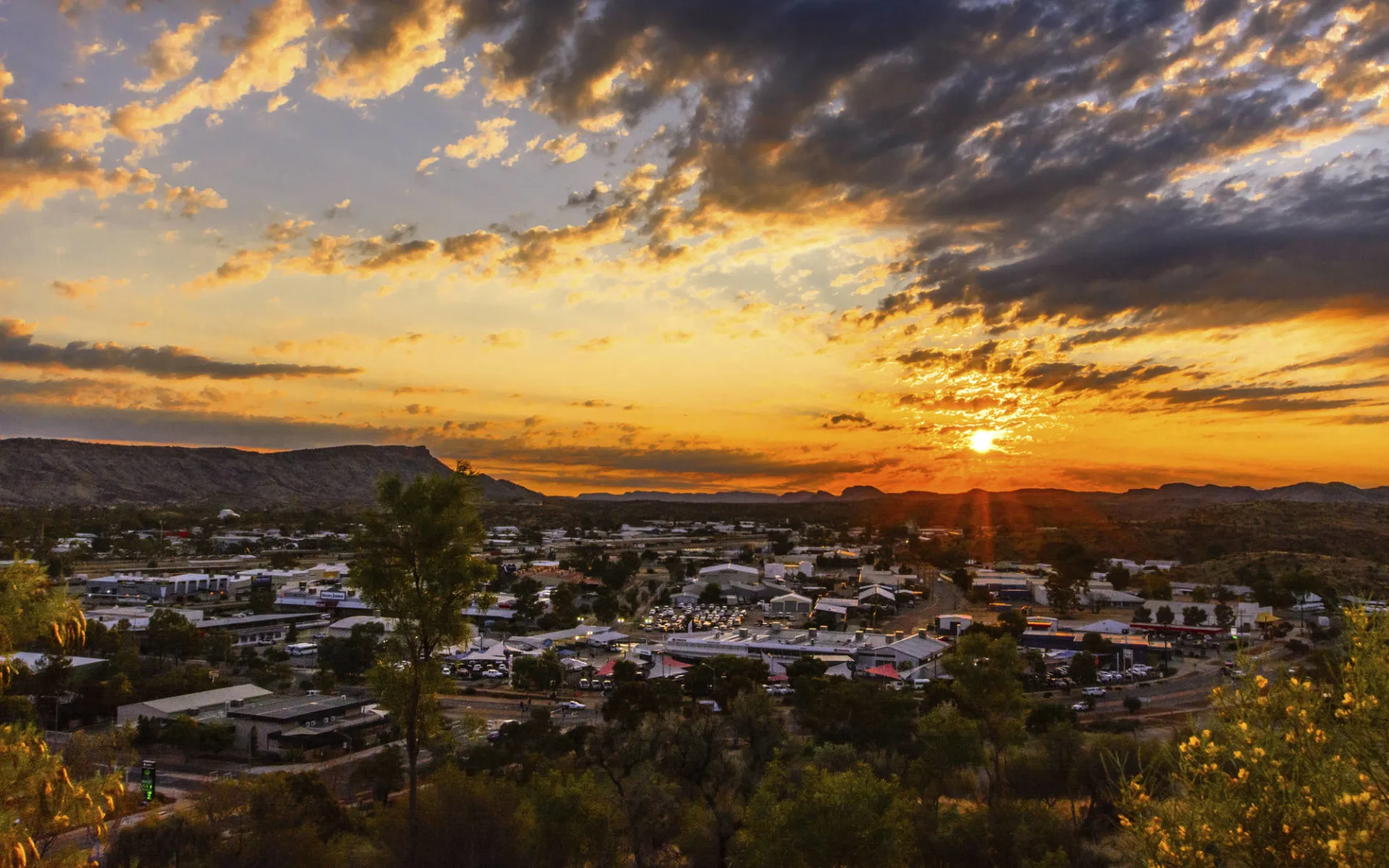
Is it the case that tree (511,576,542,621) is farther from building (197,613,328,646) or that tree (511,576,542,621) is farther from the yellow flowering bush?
the yellow flowering bush

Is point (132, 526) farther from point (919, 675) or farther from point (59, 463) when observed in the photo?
point (919, 675)

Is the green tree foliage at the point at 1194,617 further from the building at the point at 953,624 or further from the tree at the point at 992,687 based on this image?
the tree at the point at 992,687

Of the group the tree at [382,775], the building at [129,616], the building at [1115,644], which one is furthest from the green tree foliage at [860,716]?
the building at [129,616]

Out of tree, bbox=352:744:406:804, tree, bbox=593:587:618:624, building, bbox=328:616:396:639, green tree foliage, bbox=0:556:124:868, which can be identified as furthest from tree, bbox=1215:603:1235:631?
green tree foliage, bbox=0:556:124:868

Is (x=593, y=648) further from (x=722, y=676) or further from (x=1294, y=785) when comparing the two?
(x=1294, y=785)

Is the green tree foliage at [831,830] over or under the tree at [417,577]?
under

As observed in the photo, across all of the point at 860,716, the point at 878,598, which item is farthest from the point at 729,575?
the point at 860,716
